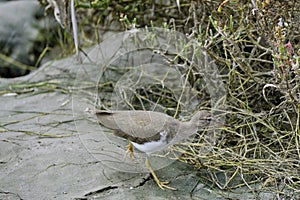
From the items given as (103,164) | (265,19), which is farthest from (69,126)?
(265,19)

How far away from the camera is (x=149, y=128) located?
255cm

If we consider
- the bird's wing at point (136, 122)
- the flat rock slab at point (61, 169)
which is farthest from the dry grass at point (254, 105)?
the bird's wing at point (136, 122)

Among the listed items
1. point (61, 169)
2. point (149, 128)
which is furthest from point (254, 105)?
point (61, 169)

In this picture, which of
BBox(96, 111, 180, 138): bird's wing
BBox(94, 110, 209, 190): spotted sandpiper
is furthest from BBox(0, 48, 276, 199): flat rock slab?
BBox(96, 111, 180, 138): bird's wing

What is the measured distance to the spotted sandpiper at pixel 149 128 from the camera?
99.9 inches

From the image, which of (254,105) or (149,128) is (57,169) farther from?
(254,105)

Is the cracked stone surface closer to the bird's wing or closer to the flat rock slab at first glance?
the flat rock slab

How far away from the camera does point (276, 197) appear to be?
243 cm

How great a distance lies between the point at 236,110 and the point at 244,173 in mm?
584

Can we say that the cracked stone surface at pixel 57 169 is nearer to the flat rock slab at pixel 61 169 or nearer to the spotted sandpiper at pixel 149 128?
the flat rock slab at pixel 61 169

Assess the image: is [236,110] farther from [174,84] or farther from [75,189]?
[75,189]

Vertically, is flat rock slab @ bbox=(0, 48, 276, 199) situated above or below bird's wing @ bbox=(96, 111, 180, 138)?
below

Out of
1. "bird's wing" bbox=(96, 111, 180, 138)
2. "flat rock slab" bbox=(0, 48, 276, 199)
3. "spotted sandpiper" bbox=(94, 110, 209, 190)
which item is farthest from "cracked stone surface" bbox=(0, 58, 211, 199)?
"bird's wing" bbox=(96, 111, 180, 138)

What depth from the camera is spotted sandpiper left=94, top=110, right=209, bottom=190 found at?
2.54m
